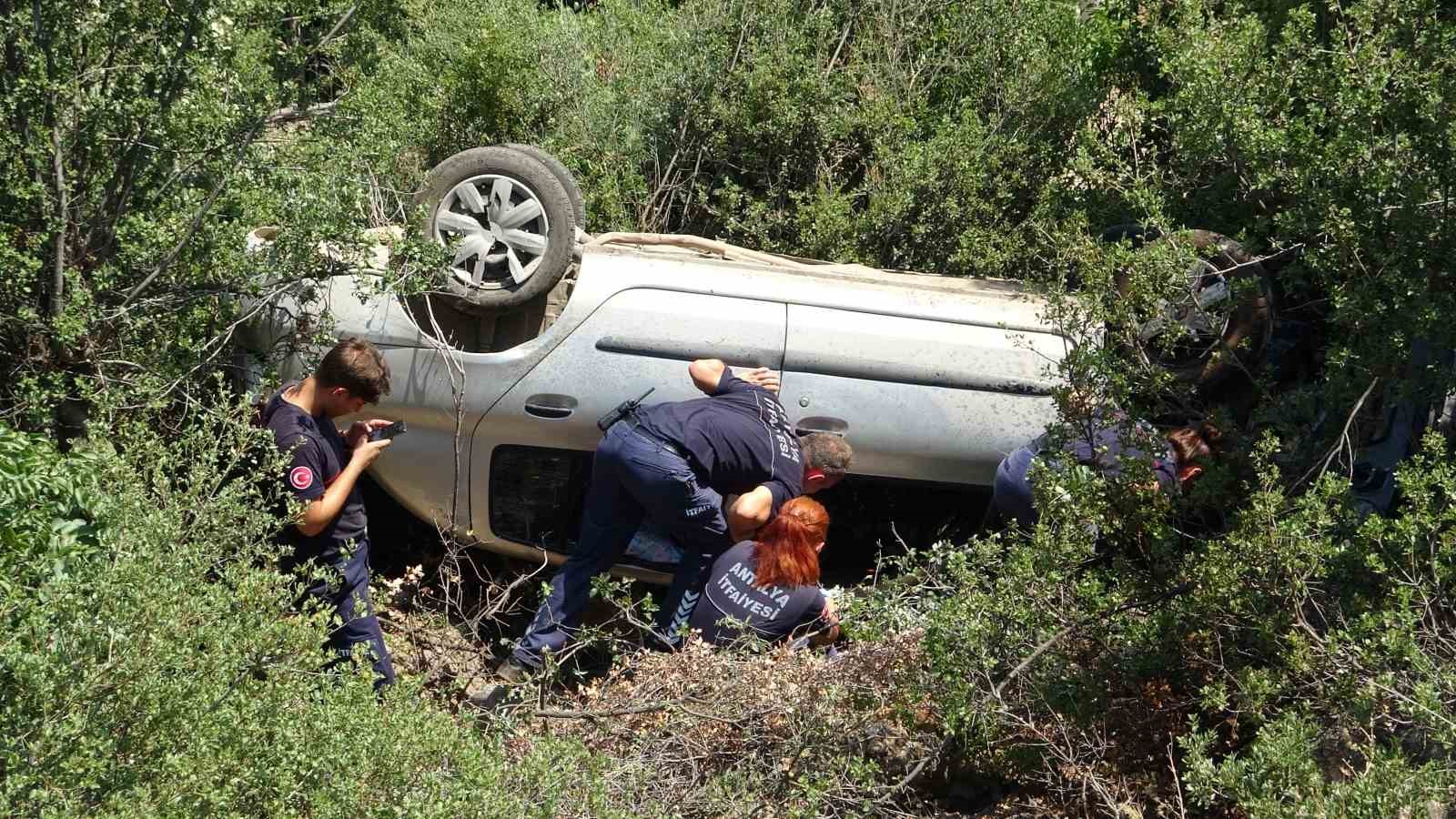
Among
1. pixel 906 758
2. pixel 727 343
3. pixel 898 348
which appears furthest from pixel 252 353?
pixel 906 758

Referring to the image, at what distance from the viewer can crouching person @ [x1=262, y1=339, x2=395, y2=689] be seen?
172 inches

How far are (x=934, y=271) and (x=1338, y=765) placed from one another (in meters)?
3.82

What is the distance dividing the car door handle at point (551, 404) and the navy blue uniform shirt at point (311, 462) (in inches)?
28.9

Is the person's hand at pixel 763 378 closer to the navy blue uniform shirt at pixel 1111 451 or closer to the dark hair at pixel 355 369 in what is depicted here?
the navy blue uniform shirt at pixel 1111 451

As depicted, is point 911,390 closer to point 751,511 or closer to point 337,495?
point 751,511

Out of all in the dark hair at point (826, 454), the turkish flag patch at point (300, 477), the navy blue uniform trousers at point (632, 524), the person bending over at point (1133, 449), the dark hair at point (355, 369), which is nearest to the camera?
the person bending over at point (1133, 449)

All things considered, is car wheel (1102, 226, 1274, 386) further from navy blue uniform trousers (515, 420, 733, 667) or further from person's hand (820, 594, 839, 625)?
navy blue uniform trousers (515, 420, 733, 667)

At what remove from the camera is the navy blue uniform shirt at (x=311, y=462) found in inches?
170

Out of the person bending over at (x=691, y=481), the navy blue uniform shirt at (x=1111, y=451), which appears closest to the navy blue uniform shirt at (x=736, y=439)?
the person bending over at (x=691, y=481)

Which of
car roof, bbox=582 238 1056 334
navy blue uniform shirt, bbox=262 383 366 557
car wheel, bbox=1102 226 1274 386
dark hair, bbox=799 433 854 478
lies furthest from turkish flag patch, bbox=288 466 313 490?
car wheel, bbox=1102 226 1274 386

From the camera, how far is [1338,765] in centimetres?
340

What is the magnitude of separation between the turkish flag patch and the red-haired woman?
1457mm

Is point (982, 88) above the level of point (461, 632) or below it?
above

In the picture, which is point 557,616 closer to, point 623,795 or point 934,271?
point 623,795
